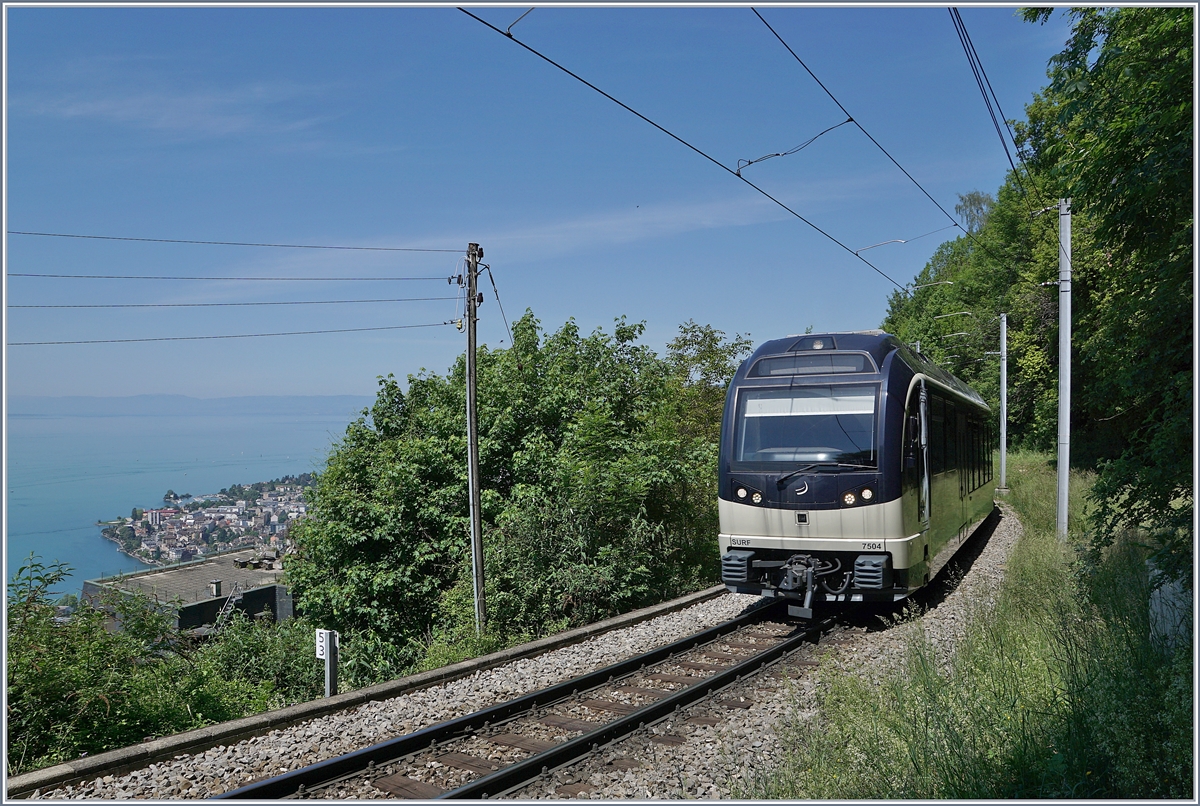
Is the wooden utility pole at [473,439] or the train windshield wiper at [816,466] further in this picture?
the wooden utility pole at [473,439]

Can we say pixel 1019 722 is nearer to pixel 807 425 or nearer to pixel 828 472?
pixel 828 472

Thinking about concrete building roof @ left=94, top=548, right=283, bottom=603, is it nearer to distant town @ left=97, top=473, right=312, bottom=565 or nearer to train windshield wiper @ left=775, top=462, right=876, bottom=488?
distant town @ left=97, top=473, right=312, bottom=565

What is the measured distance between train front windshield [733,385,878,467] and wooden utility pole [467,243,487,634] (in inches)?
239

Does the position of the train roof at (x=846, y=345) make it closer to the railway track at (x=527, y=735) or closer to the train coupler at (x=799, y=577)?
the train coupler at (x=799, y=577)

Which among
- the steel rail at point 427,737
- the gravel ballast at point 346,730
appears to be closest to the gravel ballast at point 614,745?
the gravel ballast at point 346,730

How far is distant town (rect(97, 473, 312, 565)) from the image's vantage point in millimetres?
15750

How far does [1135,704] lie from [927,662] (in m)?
2.21

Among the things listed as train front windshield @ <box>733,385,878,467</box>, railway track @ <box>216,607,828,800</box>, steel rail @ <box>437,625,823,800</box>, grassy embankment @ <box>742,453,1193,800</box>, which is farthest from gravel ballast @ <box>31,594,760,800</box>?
grassy embankment @ <box>742,453,1193,800</box>

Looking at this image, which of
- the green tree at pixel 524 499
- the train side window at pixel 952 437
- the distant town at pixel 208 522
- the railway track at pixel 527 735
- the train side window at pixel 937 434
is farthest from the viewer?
the distant town at pixel 208 522

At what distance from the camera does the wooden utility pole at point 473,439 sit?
1398cm

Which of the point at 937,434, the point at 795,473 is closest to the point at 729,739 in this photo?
the point at 795,473

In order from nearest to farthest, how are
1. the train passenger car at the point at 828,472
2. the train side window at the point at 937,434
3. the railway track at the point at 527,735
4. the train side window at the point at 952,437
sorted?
the railway track at the point at 527,735
the train passenger car at the point at 828,472
the train side window at the point at 937,434
the train side window at the point at 952,437

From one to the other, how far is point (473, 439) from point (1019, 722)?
10783 mm

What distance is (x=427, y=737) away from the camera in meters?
6.01
